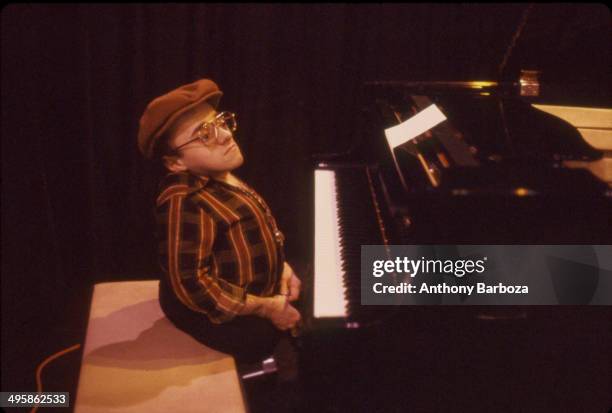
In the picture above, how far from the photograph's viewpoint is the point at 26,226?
102 inches

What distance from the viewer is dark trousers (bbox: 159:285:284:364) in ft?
5.90

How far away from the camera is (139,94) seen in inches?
95.6

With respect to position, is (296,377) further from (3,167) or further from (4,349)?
(3,167)

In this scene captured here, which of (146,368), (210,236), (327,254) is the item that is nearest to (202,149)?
(210,236)

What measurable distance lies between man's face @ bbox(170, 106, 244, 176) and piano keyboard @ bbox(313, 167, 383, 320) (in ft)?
1.34

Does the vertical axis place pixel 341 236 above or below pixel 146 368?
above

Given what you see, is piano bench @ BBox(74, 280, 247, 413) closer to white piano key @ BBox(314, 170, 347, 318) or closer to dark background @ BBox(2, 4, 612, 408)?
white piano key @ BBox(314, 170, 347, 318)

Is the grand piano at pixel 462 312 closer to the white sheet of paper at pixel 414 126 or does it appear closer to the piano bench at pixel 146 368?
the white sheet of paper at pixel 414 126

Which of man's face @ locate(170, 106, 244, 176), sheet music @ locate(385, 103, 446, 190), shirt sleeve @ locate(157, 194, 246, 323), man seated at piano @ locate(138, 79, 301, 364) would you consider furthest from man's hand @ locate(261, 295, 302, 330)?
sheet music @ locate(385, 103, 446, 190)

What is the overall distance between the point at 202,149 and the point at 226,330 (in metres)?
0.64

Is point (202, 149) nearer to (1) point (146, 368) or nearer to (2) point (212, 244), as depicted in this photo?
(2) point (212, 244)

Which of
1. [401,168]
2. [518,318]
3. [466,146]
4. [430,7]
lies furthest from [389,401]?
[430,7]

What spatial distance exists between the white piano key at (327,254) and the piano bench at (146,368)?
1.45 feet

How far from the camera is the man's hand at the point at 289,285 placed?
77.9 inches
